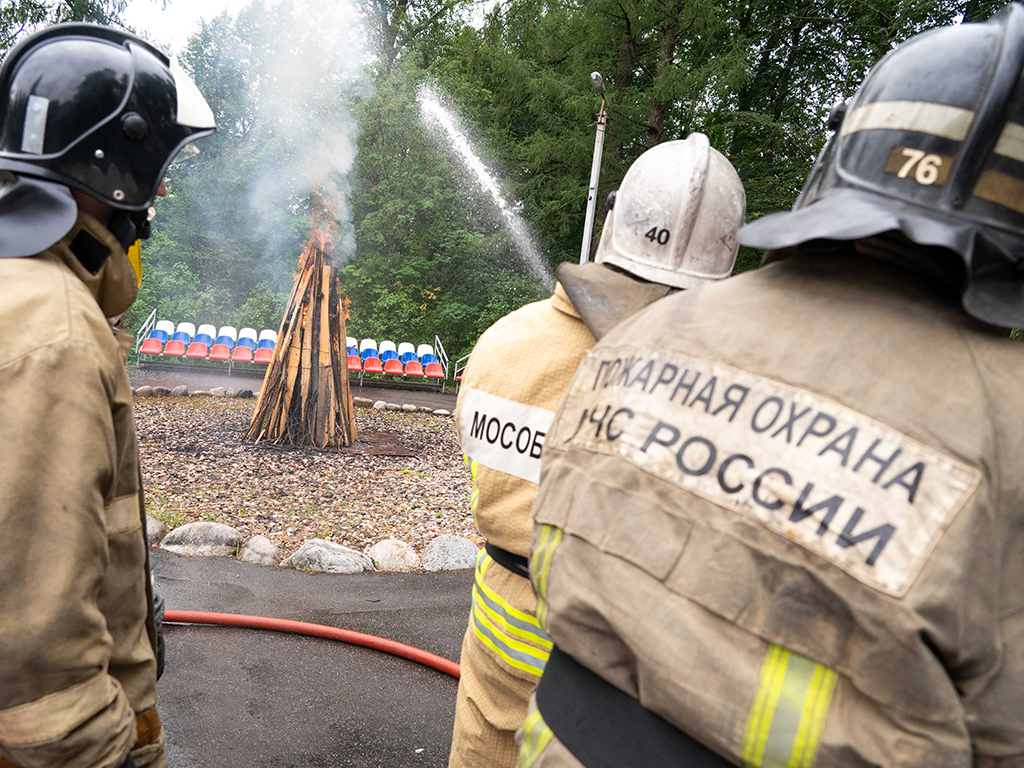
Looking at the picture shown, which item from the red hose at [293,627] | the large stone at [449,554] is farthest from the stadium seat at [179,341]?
the red hose at [293,627]

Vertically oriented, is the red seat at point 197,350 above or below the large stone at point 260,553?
below

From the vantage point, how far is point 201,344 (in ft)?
55.7

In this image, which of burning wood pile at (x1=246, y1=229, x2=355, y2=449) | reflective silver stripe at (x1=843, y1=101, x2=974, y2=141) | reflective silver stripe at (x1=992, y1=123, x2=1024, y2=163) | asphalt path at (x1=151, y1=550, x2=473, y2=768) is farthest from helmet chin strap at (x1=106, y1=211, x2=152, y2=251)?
burning wood pile at (x1=246, y1=229, x2=355, y2=449)

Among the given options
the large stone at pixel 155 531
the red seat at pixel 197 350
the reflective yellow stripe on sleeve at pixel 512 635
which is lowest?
the red seat at pixel 197 350

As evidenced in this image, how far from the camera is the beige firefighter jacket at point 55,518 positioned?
1.24 m

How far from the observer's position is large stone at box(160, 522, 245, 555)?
5.50m

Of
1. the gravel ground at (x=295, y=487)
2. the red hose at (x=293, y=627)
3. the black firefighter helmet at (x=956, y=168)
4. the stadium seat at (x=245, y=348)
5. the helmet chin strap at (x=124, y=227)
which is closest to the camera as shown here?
the black firefighter helmet at (x=956, y=168)

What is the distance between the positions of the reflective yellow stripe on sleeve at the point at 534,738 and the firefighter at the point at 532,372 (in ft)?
2.34

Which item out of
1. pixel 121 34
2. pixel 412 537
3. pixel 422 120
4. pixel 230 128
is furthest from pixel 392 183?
pixel 121 34

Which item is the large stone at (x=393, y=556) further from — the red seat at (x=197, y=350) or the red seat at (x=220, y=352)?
the red seat at (x=197, y=350)

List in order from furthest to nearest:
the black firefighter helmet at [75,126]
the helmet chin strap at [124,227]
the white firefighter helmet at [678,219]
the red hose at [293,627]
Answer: the red hose at [293,627], the white firefighter helmet at [678,219], the helmet chin strap at [124,227], the black firefighter helmet at [75,126]

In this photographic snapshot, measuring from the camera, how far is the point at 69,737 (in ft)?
4.26

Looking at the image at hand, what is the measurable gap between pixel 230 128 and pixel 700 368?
31.1 meters

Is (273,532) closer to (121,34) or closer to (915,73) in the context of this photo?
(121,34)
